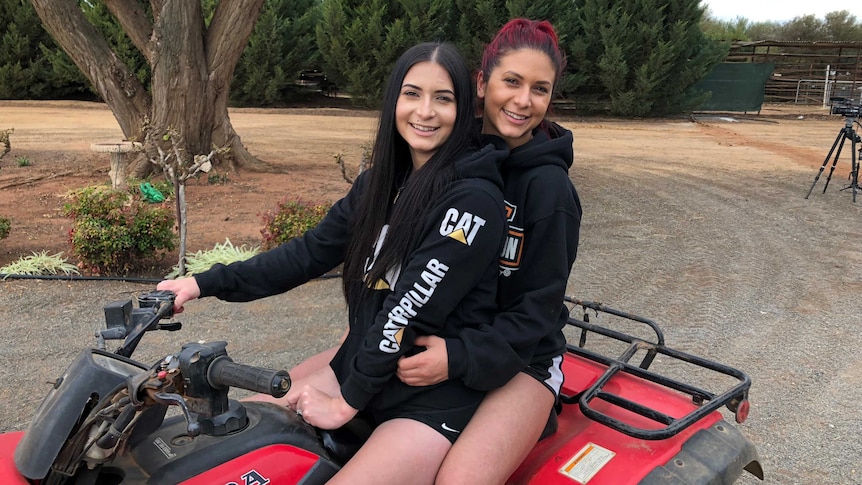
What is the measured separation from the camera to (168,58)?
359 inches

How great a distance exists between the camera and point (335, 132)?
17141mm

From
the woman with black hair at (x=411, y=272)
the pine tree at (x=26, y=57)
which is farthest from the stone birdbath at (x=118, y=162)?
the pine tree at (x=26, y=57)

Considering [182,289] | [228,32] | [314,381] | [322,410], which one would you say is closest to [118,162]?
[228,32]

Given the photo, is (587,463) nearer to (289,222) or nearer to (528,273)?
Result: (528,273)

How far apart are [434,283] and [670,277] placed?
479 centimetres

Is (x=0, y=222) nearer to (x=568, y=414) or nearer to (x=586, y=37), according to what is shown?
(x=568, y=414)

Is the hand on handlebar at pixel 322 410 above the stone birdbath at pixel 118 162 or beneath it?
above

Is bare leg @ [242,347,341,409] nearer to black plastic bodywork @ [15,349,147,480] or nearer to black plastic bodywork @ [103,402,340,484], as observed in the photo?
black plastic bodywork @ [103,402,340,484]

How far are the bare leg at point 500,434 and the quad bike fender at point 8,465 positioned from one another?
0.93 m

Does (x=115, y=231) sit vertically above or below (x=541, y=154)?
below

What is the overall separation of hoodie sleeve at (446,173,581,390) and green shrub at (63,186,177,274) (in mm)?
4638

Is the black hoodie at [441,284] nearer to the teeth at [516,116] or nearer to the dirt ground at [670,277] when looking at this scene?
the teeth at [516,116]

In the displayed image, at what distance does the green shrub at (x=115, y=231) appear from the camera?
18.8 ft

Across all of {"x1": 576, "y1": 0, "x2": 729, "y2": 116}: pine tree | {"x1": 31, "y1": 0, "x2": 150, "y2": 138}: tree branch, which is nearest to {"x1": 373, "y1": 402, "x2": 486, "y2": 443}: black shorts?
{"x1": 31, "y1": 0, "x2": 150, "y2": 138}: tree branch
